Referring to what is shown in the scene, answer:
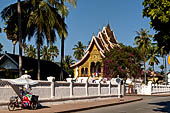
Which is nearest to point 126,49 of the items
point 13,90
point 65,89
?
point 65,89

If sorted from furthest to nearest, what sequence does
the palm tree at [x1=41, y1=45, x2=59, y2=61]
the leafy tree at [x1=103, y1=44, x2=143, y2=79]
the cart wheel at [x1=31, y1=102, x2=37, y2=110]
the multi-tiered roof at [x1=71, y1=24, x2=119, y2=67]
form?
the palm tree at [x1=41, y1=45, x2=59, y2=61] → the multi-tiered roof at [x1=71, y1=24, x2=119, y2=67] → the leafy tree at [x1=103, y1=44, x2=143, y2=79] → the cart wheel at [x1=31, y1=102, x2=37, y2=110]

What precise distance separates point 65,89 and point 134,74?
29.5m

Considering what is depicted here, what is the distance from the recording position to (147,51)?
66.2 m

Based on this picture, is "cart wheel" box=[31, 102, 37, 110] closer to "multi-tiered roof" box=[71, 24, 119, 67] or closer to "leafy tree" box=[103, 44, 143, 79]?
"leafy tree" box=[103, 44, 143, 79]

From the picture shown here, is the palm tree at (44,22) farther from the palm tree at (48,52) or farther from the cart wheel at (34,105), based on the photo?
the palm tree at (48,52)

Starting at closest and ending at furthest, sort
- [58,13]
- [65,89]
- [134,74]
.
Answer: [65,89]
[58,13]
[134,74]

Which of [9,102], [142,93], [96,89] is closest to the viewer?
[9,102]

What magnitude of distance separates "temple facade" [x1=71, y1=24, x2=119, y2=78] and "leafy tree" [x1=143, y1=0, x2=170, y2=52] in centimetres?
4127

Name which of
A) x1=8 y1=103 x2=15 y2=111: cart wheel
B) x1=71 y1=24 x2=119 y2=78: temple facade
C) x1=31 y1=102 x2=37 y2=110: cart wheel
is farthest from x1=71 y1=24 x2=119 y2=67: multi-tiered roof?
x1=8 y1=103 x2=15 y2=111: cart wheel

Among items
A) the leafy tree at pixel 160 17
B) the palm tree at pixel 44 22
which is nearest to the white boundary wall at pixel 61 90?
the palm tree at pixel 44 22

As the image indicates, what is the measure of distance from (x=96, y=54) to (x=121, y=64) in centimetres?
1074

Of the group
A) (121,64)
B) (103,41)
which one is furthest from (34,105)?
(103,41)

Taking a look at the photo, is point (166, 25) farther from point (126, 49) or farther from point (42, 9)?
point (126, 49)

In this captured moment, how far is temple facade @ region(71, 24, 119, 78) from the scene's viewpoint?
5631cm
